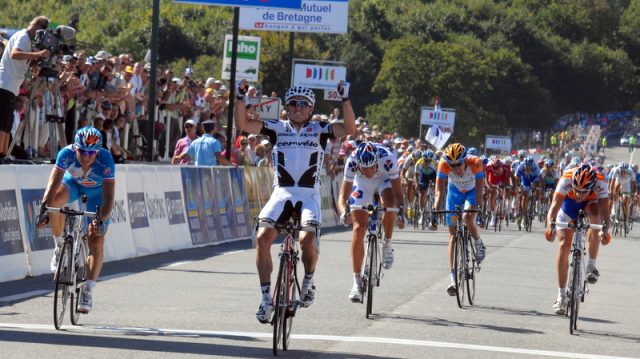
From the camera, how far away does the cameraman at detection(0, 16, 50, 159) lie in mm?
16688

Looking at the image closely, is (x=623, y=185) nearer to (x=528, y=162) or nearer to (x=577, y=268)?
(x=528, y=162)

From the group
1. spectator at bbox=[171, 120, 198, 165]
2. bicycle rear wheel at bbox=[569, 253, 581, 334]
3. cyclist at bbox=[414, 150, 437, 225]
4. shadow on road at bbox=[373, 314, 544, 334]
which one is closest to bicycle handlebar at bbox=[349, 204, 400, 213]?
shadow on road at bbox=[373, 314, 544, 334]

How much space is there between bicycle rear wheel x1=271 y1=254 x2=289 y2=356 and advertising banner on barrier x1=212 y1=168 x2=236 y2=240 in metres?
13.6

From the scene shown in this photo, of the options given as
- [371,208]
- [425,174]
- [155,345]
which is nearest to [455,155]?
[371,208]

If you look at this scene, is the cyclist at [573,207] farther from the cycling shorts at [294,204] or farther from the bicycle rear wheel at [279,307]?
the bicycle rear wheel at [279,307]

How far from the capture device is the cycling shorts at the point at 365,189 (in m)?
15.3

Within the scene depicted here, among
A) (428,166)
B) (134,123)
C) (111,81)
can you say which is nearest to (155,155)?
(134,123)

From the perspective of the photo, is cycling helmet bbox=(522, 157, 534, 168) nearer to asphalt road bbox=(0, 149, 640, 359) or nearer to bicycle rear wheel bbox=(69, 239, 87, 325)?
asphalt road bbox=(0, 149, 640, 359)

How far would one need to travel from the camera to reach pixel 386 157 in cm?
1502

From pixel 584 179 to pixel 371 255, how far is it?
2214mm

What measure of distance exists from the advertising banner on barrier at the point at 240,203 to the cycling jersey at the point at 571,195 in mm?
11683

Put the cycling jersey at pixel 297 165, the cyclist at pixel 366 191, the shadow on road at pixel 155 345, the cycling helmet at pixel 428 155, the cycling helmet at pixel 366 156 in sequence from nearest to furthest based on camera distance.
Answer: the shadow on road at pixel 155 345
the cycling jersey at pixel 297 165
the cyclist at pixel 366 191
the cycling helmet at pixel 366 156
the cycling helmet at pixel 428 155

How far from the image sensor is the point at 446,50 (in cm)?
12800

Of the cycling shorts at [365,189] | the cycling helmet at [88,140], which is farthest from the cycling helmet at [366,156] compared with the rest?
the cycling helmet at [88,140]
